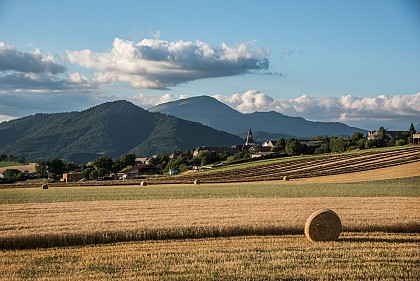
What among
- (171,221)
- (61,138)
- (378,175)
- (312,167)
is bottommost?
(171,221)

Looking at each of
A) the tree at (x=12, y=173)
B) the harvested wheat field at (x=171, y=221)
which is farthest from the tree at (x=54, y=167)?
the harvested wheat field at (x=171, y=221)

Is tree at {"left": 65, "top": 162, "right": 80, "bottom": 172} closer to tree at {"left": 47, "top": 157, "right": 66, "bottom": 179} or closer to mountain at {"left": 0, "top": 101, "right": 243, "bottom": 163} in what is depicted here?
tree at {"left": 47, "top": 157, "right": 66, "bottom": 179}

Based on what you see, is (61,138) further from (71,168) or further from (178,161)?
(178,161)

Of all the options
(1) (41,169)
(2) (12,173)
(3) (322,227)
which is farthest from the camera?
(1) (41,169)

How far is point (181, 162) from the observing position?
116 m

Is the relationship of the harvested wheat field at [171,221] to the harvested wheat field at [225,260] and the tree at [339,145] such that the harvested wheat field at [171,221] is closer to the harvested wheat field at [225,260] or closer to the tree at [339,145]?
the harvested wheat field at [225,260]

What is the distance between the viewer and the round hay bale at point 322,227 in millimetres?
17641

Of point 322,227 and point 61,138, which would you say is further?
point 61,138

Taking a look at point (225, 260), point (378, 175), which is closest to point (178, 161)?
point (378, 175)

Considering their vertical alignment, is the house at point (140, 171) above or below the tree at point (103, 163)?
below

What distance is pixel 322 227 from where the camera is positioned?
1770cm

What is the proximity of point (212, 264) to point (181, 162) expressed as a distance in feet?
338

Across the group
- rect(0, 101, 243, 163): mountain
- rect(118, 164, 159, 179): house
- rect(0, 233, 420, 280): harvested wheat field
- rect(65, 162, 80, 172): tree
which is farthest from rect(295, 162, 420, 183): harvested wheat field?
rect(0, 101, 243, 163): mountain

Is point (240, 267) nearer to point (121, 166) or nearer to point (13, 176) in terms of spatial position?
point (13, 176)
